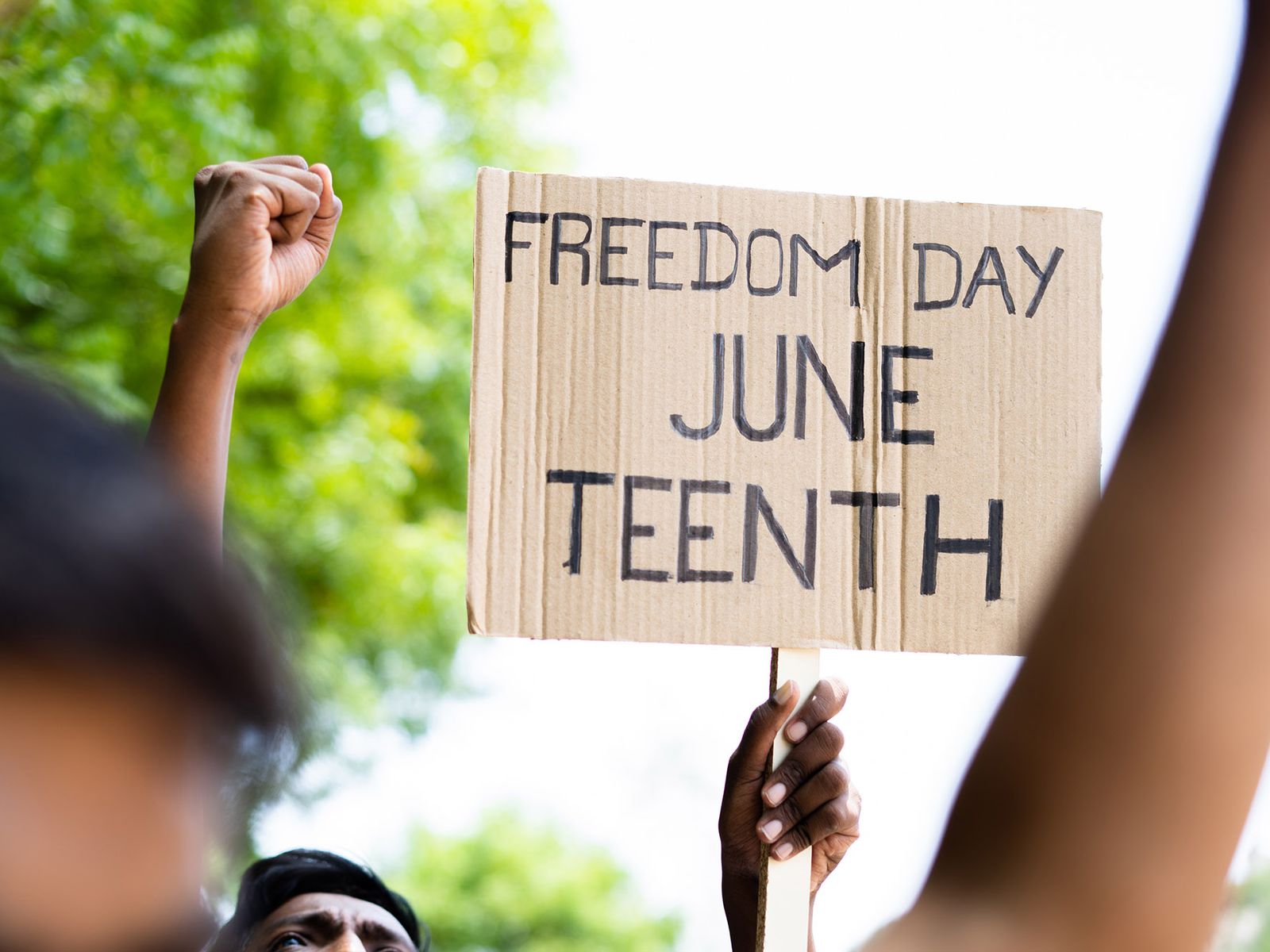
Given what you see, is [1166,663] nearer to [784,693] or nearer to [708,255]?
[784,693]

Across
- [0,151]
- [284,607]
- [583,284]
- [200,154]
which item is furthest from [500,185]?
[200,154]

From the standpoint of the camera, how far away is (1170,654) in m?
0.55

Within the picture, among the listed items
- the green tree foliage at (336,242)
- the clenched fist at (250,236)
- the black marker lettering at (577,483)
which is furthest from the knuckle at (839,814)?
the green tree foliage at (336,242)

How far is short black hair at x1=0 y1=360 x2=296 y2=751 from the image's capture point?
0.62 meters

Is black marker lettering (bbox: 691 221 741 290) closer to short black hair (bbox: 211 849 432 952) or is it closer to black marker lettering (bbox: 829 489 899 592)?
black marker lettering (bbox: 829 489 899 592)

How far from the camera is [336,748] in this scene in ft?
18.5

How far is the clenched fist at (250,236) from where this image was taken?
1.53m

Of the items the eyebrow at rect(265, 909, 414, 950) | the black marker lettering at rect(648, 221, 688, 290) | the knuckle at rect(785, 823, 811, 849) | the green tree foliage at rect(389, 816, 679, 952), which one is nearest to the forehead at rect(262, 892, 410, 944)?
the eyebrow at rect(265, 909, 414, 950)

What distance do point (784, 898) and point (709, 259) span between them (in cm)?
68

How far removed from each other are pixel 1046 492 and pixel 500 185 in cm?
69

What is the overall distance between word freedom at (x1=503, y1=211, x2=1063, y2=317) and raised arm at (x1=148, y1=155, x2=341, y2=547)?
0.36 metres

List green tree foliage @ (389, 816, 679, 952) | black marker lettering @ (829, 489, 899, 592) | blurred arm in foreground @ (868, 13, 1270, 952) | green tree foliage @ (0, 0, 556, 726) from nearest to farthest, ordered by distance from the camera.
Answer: blurred arm in foreground @ (868, 13, 1270, 952), black marker lettering @ (829, 489, 899, 592), green tree foliage @ (0, 0, 556, 726), green tree foliage @ (389, 816, 679, 952)

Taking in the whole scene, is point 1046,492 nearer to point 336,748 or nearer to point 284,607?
point 284,607

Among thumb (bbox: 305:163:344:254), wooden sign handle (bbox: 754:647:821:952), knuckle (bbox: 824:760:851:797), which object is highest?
thumb (bbox: 305:163:344:254)
